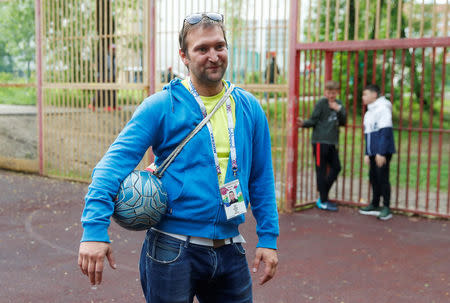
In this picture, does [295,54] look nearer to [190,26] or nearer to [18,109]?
[190,26]

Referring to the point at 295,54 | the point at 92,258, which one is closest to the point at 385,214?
the point at 295,54

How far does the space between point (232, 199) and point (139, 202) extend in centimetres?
43

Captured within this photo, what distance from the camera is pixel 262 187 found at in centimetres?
278

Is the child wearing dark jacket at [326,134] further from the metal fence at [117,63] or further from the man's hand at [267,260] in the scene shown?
the man's hand at [267,260]

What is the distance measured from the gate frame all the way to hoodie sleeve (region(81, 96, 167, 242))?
502cm

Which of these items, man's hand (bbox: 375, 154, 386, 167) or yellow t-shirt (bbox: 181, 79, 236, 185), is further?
man's hand (bbox: 375, 154, 386, 167)

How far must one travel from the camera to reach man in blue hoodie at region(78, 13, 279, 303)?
2430 mm

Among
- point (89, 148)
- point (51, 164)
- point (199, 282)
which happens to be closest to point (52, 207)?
point (89, 148)

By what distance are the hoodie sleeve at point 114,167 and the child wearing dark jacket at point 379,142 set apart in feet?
17.3

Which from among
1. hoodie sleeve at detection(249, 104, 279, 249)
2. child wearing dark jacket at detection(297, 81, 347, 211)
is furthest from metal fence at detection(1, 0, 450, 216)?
hoodie sleeve at detection(249, 104, 279, 249)

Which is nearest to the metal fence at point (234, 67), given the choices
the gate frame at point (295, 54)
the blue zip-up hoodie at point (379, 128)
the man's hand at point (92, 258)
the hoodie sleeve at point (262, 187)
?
the gate frame at point (295, 54)

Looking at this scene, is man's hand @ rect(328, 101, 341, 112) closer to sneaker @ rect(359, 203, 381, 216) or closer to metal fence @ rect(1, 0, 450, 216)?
metal fence @ rect(1, 0, 450, 216)

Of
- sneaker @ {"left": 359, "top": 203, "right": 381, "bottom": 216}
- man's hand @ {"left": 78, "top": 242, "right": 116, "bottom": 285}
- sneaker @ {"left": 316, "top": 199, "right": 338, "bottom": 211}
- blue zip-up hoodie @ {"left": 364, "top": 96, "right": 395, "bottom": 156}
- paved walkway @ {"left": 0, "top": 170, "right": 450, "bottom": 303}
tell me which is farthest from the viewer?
sneaker @ {"left": 316, "top": 199, "right": 338, "bottom": 211}

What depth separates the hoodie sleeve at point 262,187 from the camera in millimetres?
2734
